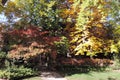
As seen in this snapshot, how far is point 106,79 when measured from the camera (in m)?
17.2

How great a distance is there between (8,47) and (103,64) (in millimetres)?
8982

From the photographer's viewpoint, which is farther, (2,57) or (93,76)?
(2,57)

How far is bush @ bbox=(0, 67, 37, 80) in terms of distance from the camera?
629 inches

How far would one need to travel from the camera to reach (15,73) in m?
16.5

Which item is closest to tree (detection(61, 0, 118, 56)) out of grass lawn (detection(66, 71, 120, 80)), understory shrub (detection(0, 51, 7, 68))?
grass lawn (detection(66, 71, 120, 80))

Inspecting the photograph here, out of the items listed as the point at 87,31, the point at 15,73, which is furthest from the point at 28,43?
the point at 87,31

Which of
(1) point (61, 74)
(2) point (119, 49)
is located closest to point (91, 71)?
(1) point (61, 74)

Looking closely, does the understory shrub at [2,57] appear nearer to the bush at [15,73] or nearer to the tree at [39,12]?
the bush at [15,73]

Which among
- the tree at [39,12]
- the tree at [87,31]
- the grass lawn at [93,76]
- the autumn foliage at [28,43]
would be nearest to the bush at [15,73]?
the autumn foliage at [28,43]

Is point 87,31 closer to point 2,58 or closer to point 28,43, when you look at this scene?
point 28,43

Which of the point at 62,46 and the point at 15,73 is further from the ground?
the point at 62,46

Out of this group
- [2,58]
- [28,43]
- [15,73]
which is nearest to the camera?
[15,73]

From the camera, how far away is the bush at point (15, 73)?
16.0m

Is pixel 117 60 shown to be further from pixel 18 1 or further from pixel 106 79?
pixel 18 1
